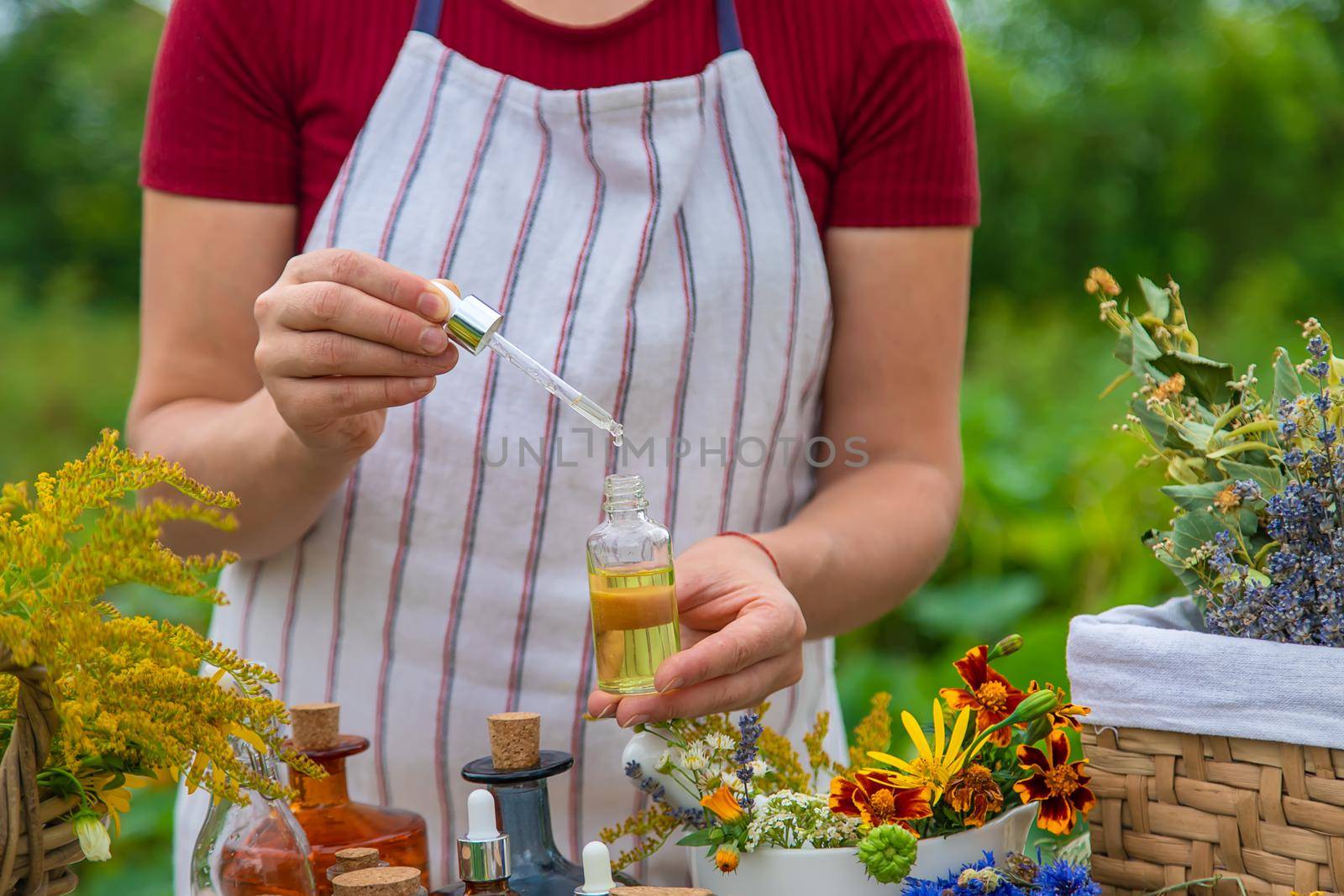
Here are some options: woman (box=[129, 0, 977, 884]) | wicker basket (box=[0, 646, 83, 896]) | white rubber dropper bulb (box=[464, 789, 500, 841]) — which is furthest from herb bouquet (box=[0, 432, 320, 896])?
woman (box=[129, 0, 977, 884])

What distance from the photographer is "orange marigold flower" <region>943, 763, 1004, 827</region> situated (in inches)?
28.7

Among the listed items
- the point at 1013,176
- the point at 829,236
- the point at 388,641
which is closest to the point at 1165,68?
the point at 1013,176

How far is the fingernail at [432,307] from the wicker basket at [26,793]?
0.36m

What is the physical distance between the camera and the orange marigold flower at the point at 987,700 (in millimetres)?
756

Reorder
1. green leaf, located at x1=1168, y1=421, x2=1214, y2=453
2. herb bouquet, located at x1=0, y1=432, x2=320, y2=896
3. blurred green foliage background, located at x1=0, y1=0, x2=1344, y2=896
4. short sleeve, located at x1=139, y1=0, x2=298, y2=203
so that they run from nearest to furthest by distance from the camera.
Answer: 1. herb bouquet, located at x1=0, y1=432, x2=320, y2=896
2. green leaf, located at x1=1168, y1=421, x2=1214, y2=453
3. short sleeve, located at x1=139, y1=0, x2=298, y2=203
4. blurred green foliage background, located at x1=0, y1=0, x2=1344, y2=896

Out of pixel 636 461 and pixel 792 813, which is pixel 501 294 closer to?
pixel 636 461

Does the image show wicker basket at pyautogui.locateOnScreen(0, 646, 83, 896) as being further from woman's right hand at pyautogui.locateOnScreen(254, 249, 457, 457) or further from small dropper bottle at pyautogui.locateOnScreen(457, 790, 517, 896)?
woman's right hand at pyautogui.locateOnScreen(254, 249, 457, 457)

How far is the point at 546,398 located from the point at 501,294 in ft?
0.34

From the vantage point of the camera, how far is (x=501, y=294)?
116cm

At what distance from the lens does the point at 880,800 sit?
28.2 inches

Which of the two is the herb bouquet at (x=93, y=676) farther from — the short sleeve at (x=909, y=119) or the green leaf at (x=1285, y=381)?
the short sleeve at (x=909, y=119)

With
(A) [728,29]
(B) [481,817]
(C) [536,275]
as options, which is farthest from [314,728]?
(A) [728,29]

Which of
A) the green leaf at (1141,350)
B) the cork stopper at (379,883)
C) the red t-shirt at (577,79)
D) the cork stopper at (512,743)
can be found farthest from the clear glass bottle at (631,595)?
the red t-shirt at (577,79)

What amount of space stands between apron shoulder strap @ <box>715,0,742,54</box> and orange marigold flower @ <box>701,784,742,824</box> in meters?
0.75
